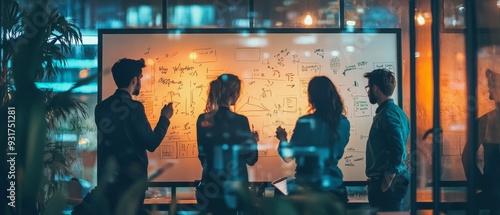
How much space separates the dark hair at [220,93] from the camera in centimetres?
554

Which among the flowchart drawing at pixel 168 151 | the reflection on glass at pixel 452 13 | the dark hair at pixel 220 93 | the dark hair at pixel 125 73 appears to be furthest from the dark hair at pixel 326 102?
the flowchart drawing at pixel 168 151

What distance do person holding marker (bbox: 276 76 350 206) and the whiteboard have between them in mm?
1608

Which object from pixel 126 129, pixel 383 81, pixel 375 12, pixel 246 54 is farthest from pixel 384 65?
pixel 126 129

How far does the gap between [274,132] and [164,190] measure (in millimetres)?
1222

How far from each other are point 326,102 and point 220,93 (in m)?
1.02

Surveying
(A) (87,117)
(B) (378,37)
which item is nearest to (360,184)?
(B) (378,37)

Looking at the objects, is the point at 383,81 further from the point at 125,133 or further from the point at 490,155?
the point at 125,133

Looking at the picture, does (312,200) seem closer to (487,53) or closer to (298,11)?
(487,53)

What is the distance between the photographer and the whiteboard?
6641mm

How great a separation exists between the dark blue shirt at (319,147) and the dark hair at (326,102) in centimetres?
4

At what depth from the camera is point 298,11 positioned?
6.93 m

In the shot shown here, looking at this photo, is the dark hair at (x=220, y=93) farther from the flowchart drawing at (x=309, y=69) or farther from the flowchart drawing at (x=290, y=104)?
the flowchart drawing at (x=309, y=69)

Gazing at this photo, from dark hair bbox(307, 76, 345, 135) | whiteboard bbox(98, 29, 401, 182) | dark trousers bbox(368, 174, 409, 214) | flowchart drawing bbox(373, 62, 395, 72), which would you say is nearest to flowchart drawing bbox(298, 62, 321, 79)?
whiteboard bbox(98, 29, 401, 182)

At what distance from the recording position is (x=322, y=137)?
491 cm
